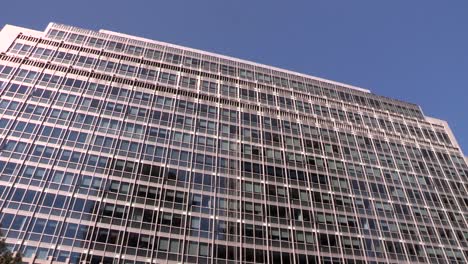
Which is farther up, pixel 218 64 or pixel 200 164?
pixel 218 64

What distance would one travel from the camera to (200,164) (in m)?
58.0

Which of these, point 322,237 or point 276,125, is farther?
point 276,125

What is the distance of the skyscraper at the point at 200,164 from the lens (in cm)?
4866

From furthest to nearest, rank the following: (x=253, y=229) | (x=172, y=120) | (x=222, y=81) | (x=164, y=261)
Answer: (x=222, y=81) → (x=172, y=120) → (x=253, y=229) → (x=164, y=261)

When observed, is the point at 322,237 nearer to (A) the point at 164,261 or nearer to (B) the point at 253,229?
(B) the point at 253,229

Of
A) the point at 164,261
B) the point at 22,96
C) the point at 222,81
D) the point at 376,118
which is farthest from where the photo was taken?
the point at 376,118

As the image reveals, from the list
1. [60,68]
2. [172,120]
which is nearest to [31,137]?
[60,68]

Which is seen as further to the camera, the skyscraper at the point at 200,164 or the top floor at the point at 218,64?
the top floor at the point at 218,64

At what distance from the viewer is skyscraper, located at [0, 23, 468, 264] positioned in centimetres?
4866

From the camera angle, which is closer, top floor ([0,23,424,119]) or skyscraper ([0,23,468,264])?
skyscraper ([0,23,468,264])

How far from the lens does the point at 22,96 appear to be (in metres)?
57.6

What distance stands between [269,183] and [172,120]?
56.4ft

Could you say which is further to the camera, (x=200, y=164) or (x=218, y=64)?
(x=218, y=64)

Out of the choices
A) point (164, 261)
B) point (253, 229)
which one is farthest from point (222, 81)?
point (164, 261)
